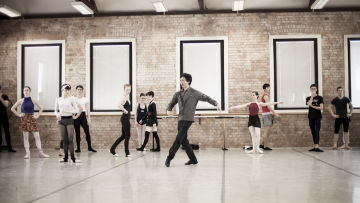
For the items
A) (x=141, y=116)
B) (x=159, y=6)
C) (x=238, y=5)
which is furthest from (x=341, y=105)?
(x=159, y=6)

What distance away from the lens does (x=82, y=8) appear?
10562mm

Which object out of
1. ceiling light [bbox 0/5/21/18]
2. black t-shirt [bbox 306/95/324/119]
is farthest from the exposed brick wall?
black t-shirt [bbox 306/95/324/119]

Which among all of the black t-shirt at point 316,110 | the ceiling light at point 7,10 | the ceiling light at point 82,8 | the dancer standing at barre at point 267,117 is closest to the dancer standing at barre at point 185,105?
the dancer standing at barre at point 267,117

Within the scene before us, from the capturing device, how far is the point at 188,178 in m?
5.31

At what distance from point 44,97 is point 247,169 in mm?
7934

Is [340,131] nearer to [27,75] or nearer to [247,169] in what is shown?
[247,169]

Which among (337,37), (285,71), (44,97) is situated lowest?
(44,97)

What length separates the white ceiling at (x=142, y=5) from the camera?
11.1m

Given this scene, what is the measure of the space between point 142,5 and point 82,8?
1852 millimetres

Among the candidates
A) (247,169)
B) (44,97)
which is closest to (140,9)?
(44,97)

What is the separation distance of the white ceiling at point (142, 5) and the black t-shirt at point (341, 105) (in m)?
2.98

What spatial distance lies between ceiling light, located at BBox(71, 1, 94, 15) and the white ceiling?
66 centimetres

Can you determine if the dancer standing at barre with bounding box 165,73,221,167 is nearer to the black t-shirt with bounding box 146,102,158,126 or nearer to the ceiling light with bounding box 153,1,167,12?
the black t-shirt with bounding box 146,102,158,126

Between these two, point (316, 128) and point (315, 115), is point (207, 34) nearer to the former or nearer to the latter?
point (315, 115)
